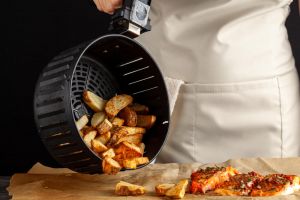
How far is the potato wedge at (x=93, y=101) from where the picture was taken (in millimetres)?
1743

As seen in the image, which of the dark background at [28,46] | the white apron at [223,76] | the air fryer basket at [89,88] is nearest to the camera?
the air fryer basket at [89,88]

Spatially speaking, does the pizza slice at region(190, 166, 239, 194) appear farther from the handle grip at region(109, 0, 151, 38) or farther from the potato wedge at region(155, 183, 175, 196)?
the handle grip at region(109, 0, 151, 38)

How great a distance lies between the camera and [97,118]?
1771mm

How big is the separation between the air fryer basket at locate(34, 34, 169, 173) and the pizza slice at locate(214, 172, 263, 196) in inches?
8.9

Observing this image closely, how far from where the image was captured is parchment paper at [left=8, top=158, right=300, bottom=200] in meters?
1.71

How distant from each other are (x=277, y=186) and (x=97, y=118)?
0.51m

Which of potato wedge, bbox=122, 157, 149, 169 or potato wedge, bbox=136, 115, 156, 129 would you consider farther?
potato wedge, bbox=136, 115, 156, 129

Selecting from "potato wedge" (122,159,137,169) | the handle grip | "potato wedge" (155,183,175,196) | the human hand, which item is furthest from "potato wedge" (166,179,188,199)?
the human hand

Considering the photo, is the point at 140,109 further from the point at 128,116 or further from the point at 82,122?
the point at 82,122

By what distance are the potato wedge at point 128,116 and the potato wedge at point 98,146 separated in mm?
134

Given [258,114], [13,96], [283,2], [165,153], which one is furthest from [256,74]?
[13,96]

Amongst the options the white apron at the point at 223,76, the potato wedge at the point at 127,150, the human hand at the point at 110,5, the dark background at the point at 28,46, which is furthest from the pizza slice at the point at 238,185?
the dark background at the point at 28,46

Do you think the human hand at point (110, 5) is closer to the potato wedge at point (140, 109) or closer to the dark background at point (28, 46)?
the potato wedge at point (140, 109)

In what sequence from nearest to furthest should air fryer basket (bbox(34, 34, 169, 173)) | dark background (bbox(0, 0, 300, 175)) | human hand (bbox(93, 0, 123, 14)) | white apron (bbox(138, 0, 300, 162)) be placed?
air fryer basket (bbox(34, 34, 169, 173)) < human hand (bbox(93, 0, 123, 14)) < white apron (bbox(138, 0, 300, 162)) < dark background (bbox(0, 0, 300, 175))
